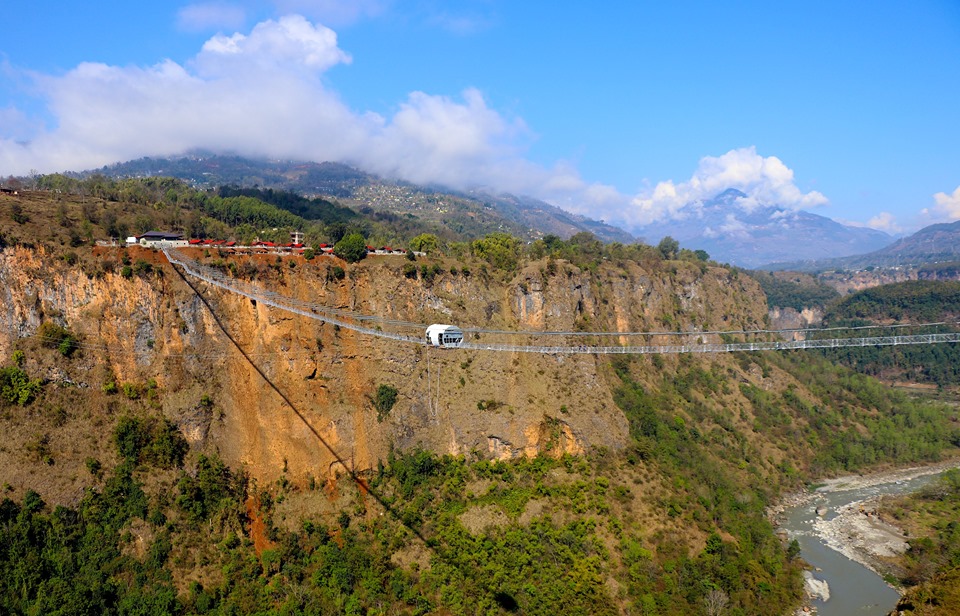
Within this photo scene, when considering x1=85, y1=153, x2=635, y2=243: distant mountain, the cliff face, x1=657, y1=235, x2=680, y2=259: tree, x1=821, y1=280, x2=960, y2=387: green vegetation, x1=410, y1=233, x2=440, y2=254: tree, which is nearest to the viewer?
the cliff face

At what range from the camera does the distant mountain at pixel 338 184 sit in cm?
12212

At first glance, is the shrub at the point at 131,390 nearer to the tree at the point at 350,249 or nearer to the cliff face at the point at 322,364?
the cliff face at the point at 322,364

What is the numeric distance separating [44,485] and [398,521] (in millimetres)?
13245

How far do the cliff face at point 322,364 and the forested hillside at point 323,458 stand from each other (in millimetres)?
90

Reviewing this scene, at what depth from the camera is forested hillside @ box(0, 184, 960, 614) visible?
2220 cm

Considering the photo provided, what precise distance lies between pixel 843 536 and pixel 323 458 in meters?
30.1

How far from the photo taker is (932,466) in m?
44.9

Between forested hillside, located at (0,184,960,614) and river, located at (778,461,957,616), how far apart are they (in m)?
2.27

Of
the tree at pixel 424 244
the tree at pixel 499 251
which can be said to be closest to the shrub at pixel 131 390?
the tree at pixel 424 244

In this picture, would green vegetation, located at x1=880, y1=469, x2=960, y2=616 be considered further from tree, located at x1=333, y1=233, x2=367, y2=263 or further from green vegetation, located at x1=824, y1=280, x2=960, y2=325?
green vegetation, located at x1=824, y1=280, x2=960, y2=325

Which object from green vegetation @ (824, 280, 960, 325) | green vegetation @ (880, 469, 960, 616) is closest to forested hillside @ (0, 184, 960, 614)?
green vegetation @ (880, 469, 960, 616)

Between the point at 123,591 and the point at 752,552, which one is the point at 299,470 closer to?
the point at 123,591

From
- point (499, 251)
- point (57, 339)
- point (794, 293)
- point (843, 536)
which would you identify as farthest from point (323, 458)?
point (794, 293)

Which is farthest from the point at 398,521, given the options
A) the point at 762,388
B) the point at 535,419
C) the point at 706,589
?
the point at 762,388
